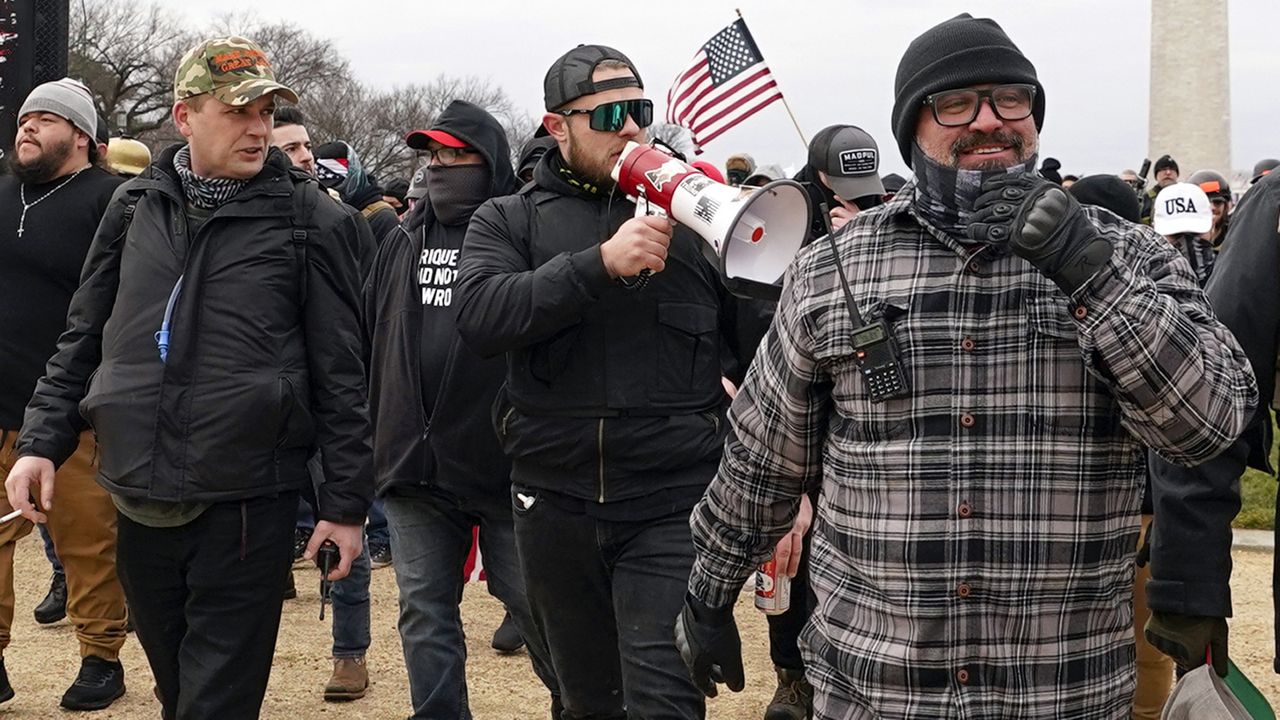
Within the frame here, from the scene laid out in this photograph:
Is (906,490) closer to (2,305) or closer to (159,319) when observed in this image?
(159,319)

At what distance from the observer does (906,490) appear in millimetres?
2959

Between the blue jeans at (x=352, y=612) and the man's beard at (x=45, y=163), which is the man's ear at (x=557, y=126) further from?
the man's beard at (x=45, y=163)

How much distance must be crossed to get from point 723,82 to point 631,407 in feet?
12.7

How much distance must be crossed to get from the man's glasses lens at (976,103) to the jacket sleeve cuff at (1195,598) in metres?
1.25

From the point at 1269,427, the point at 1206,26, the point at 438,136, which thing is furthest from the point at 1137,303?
the point at 1206,26

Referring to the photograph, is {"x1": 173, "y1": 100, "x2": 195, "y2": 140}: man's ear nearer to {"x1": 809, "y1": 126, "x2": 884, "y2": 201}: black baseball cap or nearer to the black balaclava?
the black balaclava

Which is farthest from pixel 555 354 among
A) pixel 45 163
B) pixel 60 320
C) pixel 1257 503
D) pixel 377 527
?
pixel 1257 503

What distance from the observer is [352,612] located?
673 cm

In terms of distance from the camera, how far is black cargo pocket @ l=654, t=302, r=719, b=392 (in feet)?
14.5

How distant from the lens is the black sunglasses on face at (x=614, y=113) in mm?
4555

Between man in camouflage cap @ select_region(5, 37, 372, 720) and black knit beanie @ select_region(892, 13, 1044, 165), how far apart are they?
6.90ft

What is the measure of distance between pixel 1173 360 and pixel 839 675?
905mm

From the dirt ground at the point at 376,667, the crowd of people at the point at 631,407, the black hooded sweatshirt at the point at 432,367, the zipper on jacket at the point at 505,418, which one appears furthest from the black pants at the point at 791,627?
the zipper on jacket at the point at 505,418

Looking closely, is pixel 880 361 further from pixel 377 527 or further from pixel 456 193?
pixel 377 527
